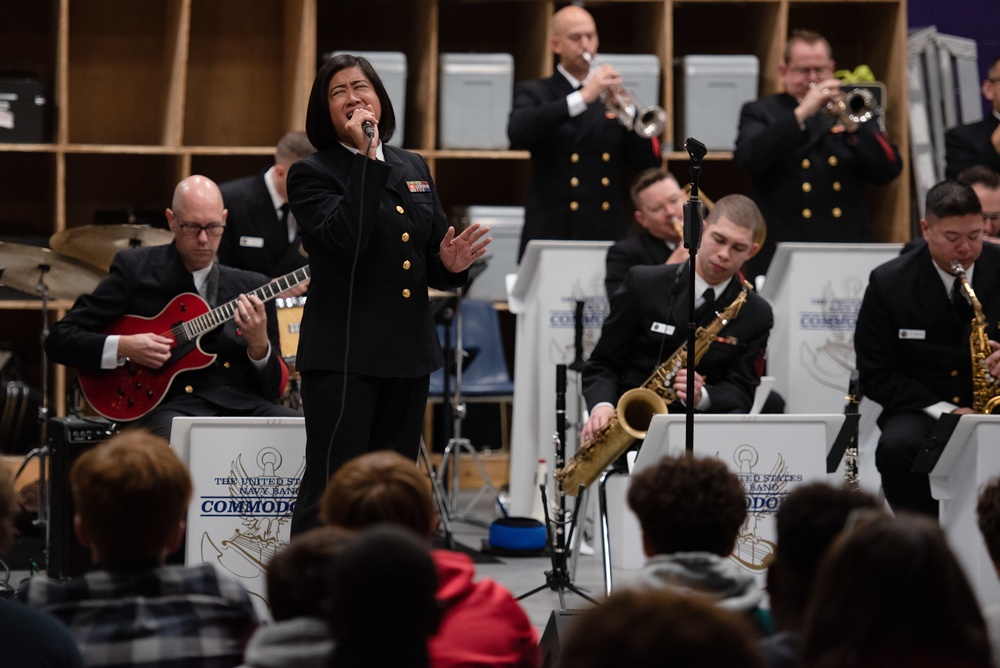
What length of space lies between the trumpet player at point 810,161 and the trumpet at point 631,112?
0.39m

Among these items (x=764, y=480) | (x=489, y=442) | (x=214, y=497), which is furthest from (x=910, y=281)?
(x=489, y=442)

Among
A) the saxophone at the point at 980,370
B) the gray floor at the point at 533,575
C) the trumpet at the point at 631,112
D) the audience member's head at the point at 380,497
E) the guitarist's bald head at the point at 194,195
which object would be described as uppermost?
the trumpet at the point at 631,112

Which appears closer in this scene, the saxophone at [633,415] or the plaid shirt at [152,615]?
the plaid shirt at [152,615]

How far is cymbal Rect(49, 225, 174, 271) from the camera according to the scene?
5.48 metres

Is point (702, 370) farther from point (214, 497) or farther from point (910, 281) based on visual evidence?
point (214, 497)

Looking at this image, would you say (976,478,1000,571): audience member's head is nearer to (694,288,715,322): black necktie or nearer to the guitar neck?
(694,288,715,322): black necktie

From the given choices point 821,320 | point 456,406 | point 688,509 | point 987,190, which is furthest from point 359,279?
point 987,190

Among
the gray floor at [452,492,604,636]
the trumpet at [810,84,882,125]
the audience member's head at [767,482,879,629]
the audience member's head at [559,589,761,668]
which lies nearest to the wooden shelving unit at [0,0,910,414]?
the trumpet at [810,84,882,125]

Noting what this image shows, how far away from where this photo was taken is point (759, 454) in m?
4.20

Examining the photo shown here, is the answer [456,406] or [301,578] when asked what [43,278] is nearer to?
[456,406]

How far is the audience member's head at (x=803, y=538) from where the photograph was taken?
2.11 meters

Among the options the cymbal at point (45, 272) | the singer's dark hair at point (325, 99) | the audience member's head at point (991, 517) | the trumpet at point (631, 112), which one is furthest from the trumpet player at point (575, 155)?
the audience member's head at point (991, 517)

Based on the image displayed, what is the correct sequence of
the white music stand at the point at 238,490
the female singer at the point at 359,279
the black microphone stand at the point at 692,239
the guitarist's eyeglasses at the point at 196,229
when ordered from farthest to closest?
1. the guitarist's eyeglasses at the point at 196,229
2. the white music stand at the point at 238,490
3. the black microphone stand at the point at 692,239
4. the female singer at the point at 359,279

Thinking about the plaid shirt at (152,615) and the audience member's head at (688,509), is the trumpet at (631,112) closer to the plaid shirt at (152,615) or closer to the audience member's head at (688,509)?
the audience member's head at (688,509)
